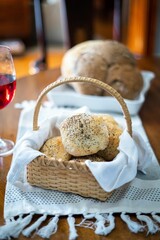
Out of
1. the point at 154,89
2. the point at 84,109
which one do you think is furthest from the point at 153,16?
the point at 84,109

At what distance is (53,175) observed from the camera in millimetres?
661

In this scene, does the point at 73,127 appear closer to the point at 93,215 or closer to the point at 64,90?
the point at 93,215

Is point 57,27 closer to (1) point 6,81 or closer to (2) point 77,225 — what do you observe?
(1) point 6,81

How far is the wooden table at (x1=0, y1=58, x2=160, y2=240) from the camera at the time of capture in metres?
0.59

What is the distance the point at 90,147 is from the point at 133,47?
301 centimetres

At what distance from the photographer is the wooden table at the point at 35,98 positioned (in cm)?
59

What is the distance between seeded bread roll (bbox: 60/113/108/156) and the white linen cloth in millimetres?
62

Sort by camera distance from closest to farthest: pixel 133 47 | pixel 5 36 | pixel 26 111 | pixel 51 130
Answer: pixel 51 130
pixel 26 111
pixel 133 47
pixel 5 36

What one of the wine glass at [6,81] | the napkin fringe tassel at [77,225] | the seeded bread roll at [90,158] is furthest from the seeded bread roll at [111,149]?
the wine glass at [6,81]

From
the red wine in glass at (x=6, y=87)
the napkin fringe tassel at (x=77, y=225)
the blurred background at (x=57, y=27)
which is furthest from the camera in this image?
the blurred background at (x=57, y=27)

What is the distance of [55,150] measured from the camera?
27.0 inches

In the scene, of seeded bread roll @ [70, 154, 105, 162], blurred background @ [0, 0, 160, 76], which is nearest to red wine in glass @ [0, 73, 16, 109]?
seeded bread roll @ [70, 154, 105, 162]

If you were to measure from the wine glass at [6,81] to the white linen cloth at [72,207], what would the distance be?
146 mm

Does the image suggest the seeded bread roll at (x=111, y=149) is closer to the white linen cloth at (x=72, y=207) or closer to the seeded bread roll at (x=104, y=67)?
the white linen cloth at (x=72, y=207)
